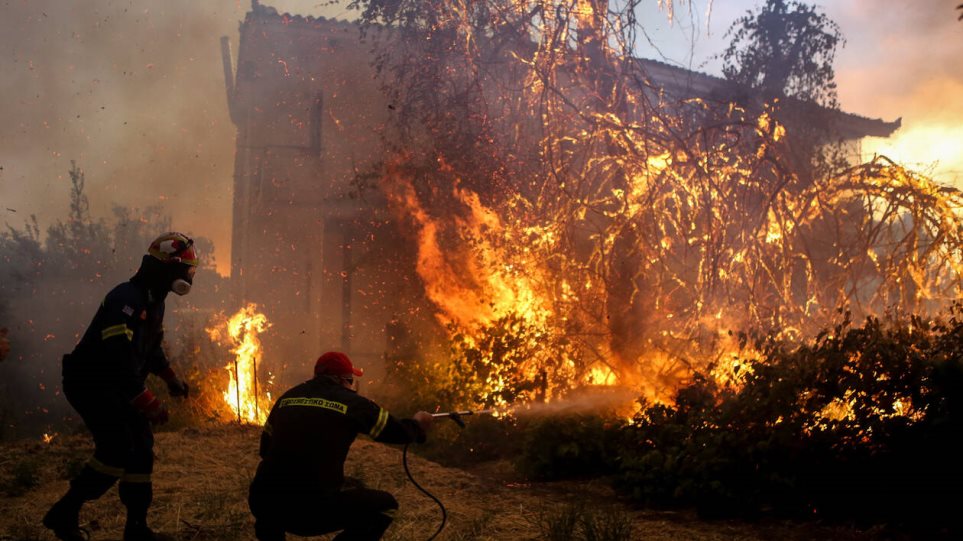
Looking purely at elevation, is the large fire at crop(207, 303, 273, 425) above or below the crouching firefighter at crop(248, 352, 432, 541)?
below

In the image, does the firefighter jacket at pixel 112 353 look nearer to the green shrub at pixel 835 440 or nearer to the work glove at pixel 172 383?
the work glove at pixel 172 383

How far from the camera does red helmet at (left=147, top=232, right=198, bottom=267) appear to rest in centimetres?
A: 529

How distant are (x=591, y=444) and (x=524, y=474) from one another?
3.05 feet

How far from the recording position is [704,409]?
8125 millimetres

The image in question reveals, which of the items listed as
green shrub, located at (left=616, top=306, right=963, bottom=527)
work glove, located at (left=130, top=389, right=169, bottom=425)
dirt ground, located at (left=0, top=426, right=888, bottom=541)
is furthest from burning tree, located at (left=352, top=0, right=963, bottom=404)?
work glove, located at (left=130, top=389, right=169, bottom=425)

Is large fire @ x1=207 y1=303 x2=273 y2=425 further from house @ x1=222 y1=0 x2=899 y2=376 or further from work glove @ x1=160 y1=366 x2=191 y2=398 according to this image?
work glove @ x1=160 y1=366 x2=191 y2=398

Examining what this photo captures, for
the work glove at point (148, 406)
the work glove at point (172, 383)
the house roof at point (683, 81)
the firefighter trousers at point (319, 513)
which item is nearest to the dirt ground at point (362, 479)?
the work glove at point (172, 383)

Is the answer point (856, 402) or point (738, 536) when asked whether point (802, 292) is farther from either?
point (738, 536)

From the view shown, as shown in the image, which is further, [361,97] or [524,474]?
[361,97]

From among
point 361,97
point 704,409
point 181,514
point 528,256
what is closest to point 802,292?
point 528,256

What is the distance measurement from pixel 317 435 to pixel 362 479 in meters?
4.32

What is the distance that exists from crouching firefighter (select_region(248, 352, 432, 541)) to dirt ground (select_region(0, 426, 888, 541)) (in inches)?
67.2

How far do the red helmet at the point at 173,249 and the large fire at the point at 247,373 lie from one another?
636 centimetres

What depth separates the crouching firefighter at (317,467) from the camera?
4082 millimetres
